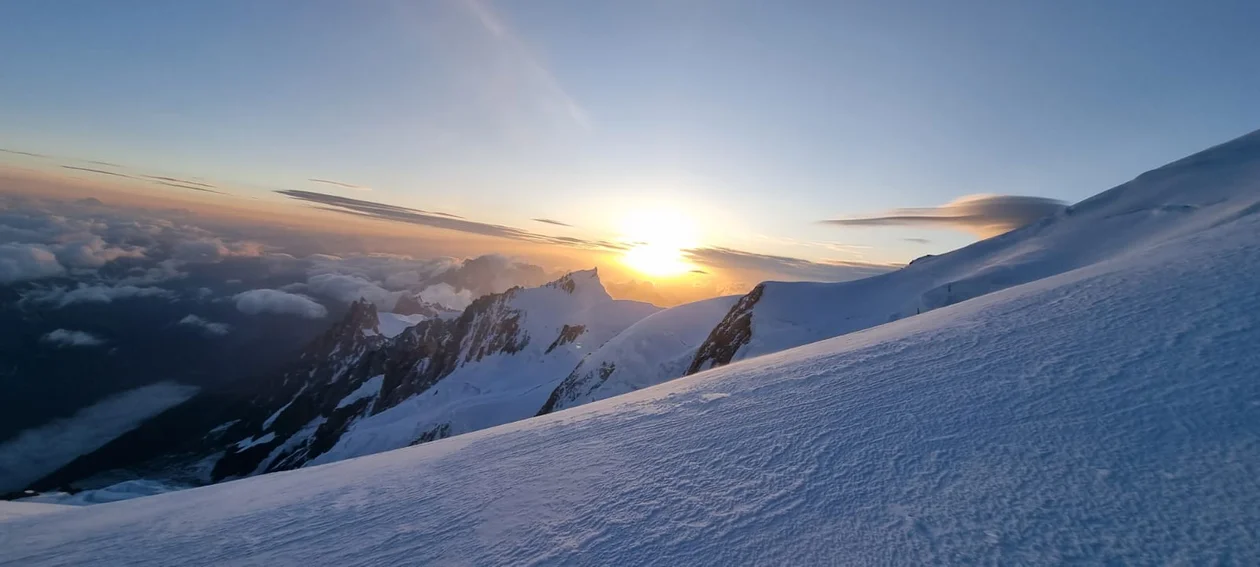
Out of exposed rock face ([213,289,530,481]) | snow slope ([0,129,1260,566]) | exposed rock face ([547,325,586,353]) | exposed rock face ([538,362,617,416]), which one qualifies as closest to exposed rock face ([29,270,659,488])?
exposed rock face ([547,325,586,353])

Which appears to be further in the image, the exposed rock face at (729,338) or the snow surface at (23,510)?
the exposed rock face at (729,338)

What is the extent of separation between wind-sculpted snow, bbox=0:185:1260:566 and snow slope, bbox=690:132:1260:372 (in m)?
13.5

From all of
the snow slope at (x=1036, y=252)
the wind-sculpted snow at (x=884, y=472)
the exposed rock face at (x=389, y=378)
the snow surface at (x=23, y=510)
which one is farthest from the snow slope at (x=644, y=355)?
the exposed rock face at (x=389, y=378)

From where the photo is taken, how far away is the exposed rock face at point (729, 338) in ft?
136

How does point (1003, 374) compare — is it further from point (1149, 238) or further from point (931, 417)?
point (1149, 238)

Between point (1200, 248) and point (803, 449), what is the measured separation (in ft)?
30.9

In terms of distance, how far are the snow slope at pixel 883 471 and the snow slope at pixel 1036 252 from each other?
43.2ft

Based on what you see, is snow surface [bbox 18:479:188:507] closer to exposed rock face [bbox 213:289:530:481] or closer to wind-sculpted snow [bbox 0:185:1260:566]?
wind-sculpted snow [bbox 0:185:1260:566]

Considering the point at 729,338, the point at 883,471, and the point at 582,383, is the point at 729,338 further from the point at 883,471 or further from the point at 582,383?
the point at 883,471

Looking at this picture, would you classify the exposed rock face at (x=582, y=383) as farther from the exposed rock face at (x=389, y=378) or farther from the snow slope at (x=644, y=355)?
the exposed rock face at (x=389, y=378)

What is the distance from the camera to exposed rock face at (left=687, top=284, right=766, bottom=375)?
4134 centimetres

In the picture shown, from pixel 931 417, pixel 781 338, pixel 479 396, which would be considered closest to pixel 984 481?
pixel 931 417

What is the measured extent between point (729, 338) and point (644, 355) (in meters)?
17.9

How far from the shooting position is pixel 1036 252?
26.0m
